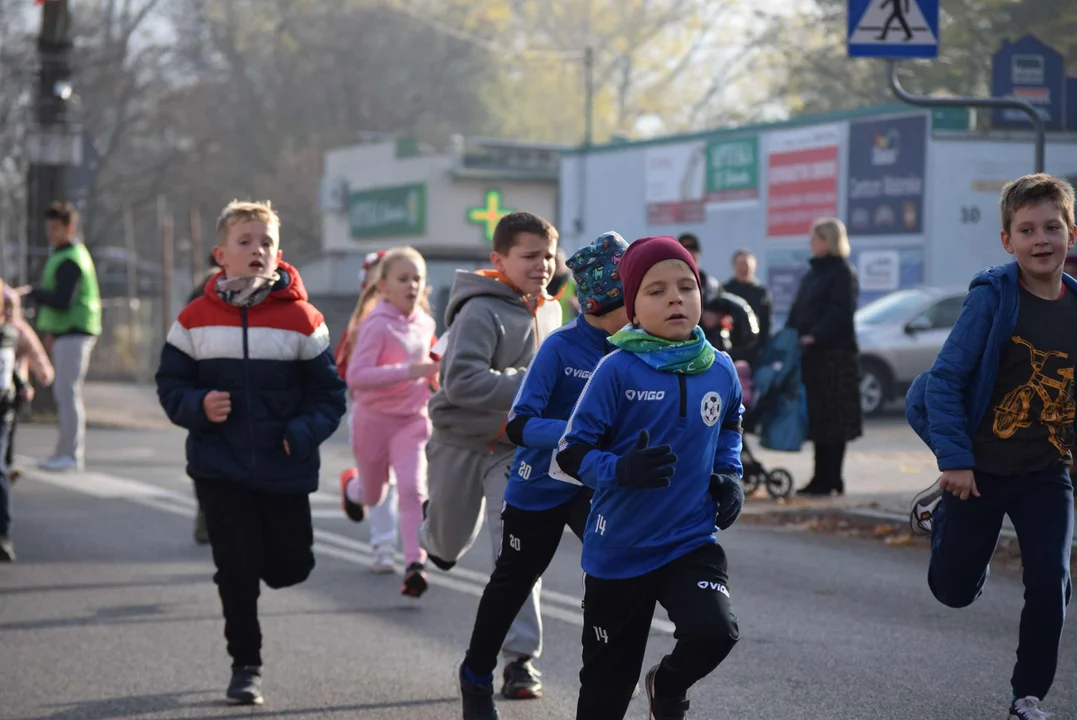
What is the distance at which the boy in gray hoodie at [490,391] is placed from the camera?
6.32m

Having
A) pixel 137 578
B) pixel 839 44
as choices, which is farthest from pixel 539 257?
Answer: pixel 839 44

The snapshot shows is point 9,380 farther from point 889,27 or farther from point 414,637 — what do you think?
point 889,27

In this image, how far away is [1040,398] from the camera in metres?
5.48

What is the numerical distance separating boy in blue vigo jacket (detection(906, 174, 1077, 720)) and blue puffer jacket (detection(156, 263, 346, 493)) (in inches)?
95.1

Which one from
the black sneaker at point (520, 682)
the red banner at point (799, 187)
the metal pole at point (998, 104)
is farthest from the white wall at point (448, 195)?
the black sneaker at point (520, 682)

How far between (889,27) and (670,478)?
24.0ft

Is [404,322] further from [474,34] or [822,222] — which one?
[474,34]

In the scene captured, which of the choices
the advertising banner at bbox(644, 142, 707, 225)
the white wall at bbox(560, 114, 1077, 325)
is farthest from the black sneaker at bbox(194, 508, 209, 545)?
the advertising banner at bbox(644, 142, 707, 225)

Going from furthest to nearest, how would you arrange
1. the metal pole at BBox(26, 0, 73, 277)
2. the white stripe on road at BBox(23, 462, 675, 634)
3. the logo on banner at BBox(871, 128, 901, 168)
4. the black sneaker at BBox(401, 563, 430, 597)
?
1. the logo on banner at BBox(871, 128, 901, 168)
2. the metal pole at BBox(26, 0, 73, 277)
3. the white stripe on road at BBox(23, 462, 675, 634)
4. the black sneaker at BBox(401, 563, 430, 597)

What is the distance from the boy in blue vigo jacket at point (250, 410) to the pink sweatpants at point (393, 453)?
2400mm

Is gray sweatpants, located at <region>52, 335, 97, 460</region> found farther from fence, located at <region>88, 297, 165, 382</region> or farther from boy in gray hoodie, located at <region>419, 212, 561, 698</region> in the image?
fence, located at <region>88, 297, 165, 382</region>

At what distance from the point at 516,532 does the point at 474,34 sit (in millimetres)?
64388

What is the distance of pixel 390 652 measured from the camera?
24.4 feet

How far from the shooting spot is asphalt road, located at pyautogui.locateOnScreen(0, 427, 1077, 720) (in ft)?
20.9
